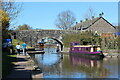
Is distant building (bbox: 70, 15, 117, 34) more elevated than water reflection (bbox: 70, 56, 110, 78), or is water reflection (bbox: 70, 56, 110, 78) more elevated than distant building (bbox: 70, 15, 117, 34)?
distant building (bbox: 70, 15, 117, 34)

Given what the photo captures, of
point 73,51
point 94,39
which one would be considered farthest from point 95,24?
point 73,51

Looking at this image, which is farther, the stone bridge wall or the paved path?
the stone bridge wall

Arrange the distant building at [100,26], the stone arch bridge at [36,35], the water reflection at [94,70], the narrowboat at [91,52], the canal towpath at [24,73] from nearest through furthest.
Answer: the canal towpath at [24,73] < the water reflection at [94,70] < the narrowboat at [91,52] < the stone arch bridge at [36,35] < the distant building at [100,26]

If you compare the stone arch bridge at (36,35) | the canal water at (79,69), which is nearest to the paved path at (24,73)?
the canal water at (79,69)

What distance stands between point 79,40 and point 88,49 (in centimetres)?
1236

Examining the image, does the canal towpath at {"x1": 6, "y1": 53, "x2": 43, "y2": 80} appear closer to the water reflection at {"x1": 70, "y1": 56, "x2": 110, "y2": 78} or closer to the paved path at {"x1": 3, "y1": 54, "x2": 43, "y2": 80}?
the paved path at {"x1": 3, "y1": 54, "x2": 43, "y2": 80}

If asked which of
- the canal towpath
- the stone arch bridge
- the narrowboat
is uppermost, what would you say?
the stone arch bridge

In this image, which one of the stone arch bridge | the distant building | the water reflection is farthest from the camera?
the distant building

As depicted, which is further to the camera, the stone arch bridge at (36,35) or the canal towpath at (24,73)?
the stone arch bridge at (36,35)

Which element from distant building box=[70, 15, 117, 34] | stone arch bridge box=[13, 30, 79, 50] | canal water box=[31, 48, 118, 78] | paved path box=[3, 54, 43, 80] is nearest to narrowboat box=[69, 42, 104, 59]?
canal water box=[31, 48, 118, 78]

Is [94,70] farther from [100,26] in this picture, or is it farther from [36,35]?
[100,26]

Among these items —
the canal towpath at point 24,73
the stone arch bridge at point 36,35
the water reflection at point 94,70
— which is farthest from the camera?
the stone arch bridge at point 36,35

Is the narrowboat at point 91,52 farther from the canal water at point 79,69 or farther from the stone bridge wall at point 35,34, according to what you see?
the stone bridge wall at point 35,34

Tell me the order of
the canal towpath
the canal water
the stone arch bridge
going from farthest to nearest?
the stone arch bridge → the canal water → the canal towpath
